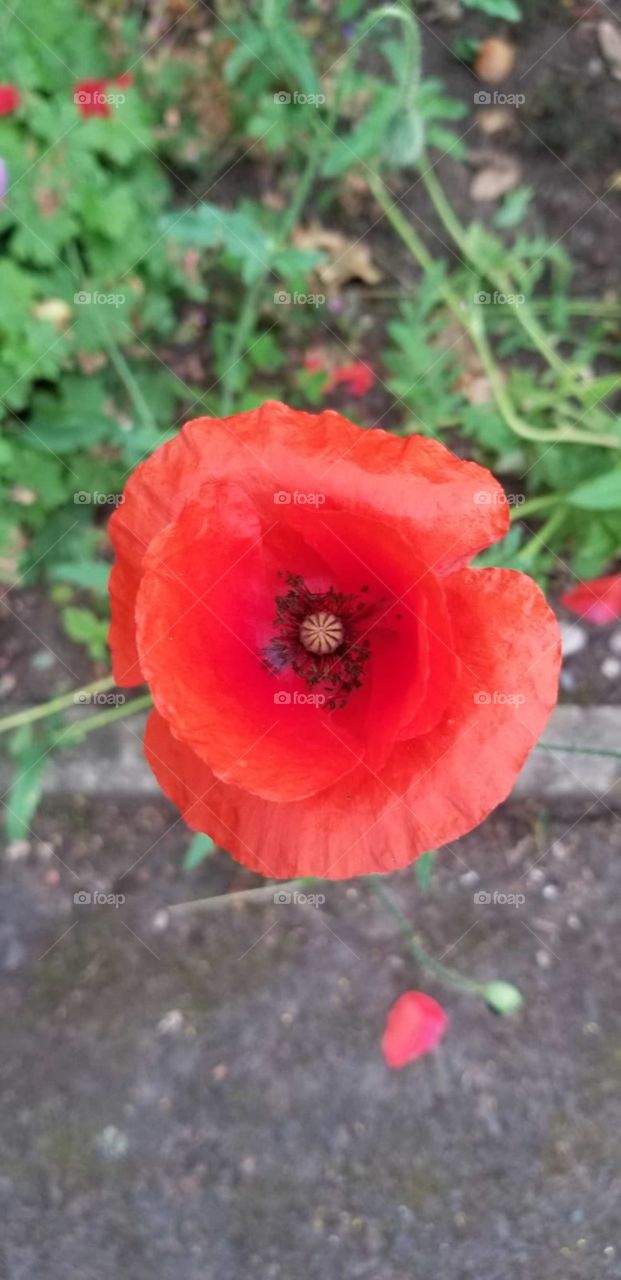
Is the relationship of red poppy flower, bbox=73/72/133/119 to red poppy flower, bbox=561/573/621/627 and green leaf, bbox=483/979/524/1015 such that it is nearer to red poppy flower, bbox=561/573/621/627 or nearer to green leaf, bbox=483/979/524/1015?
red poppy flower, bbox=561/573/621/627

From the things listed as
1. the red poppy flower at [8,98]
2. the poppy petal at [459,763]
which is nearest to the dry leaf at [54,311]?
the red poppy flower at [8,98]

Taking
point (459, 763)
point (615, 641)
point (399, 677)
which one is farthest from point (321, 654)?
point (615, 641)

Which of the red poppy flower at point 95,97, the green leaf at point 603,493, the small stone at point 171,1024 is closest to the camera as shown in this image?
the green leaf at point 603,493

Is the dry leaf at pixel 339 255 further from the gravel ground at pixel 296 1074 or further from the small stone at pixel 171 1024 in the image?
the small stone at pixel 171 1024

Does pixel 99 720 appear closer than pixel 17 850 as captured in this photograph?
Yes

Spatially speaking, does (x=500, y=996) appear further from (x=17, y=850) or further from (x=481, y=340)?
(x=481, y=340)

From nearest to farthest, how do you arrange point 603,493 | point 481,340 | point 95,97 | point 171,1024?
point 603,493 < point 95,97 < point 481,340 < point 171,1024

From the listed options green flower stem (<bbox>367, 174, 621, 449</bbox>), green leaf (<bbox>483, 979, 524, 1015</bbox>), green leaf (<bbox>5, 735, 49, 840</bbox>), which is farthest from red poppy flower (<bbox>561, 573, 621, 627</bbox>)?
green leaf (<bbox>5, 735, 49, 840</bbox>)
